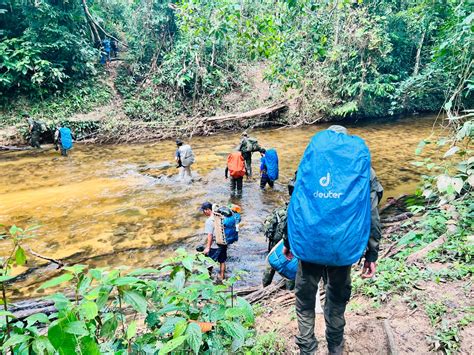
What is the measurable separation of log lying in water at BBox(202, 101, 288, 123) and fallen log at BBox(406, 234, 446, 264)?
1502 centimetres

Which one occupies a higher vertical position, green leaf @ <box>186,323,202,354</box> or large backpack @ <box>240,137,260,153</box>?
green leaf @ <box>186,323,202,354</box>

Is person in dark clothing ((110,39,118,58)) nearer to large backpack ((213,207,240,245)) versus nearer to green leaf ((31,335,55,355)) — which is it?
large backpack ((213,207,240,245))

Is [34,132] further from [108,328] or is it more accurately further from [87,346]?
[87,346]

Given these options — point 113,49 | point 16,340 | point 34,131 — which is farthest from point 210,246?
point 113,49

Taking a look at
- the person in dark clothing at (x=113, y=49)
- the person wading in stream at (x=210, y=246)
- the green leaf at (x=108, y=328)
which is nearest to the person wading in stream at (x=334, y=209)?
the green leaf at (x=108, y=328)

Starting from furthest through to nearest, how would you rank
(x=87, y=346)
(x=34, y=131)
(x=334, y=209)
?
(x=34, y=131) < (x=334, y=209) < (x=87, y=346)

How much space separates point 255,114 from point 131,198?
11330mm

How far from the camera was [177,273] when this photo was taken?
7.16 ft

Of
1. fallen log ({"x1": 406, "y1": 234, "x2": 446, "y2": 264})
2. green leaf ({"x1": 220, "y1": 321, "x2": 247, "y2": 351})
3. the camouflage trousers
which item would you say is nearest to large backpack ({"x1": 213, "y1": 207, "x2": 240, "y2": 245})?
fallen log ({"x1": 406, "y1": 234, "x2": 446, "y2": 264})

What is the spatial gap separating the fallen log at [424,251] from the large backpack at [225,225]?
2529 millimetres

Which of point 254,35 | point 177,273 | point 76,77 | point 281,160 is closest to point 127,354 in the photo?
point 177,273

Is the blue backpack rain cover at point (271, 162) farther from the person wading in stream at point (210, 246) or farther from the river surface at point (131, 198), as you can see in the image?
the person wading in stream at point (210, 246)

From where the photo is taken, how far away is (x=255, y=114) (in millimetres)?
19250

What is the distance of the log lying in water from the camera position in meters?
18.6
